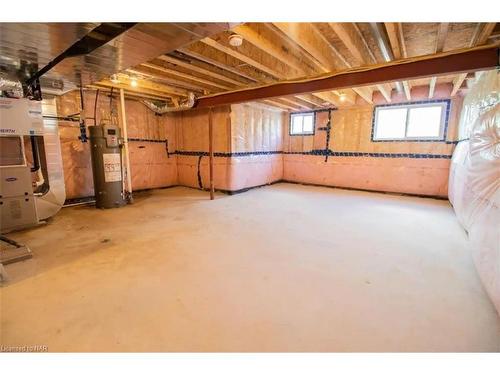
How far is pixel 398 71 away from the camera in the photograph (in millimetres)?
2510

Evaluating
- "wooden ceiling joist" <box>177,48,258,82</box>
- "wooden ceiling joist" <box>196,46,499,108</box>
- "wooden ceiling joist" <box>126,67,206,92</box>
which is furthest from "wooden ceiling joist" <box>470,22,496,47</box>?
"wooden ceiling joist" <box>126,67,206,92</box>

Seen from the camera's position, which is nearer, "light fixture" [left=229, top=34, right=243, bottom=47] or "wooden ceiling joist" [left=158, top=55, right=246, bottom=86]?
"light fixture" [left=229, top=34, right=243, bottom=47]

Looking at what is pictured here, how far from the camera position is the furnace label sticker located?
3946 mm

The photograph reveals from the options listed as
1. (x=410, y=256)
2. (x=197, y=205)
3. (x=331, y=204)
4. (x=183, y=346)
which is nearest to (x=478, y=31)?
(x=410, y=256)

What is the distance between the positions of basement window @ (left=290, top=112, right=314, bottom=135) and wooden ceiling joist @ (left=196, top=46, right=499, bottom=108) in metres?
3.10

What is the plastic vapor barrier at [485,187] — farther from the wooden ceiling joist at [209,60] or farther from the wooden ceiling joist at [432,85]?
the wooden ceiling joist at [209,60]

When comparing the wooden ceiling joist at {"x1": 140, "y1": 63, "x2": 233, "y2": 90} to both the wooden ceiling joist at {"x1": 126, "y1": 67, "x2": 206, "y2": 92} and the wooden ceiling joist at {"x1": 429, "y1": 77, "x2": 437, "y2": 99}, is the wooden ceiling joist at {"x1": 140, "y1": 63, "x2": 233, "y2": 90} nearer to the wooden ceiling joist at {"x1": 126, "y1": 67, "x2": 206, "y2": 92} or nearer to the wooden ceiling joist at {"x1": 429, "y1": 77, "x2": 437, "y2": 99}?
the wooden ceiling joist at {"x1": 126, "y1": 67, "x2": 206, "y2": 92}

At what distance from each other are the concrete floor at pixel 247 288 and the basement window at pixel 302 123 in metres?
3.69

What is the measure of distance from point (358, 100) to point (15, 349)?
6.19 m

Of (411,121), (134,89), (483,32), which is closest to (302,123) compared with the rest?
(411,121)

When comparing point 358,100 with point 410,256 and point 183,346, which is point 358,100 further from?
point 183,346

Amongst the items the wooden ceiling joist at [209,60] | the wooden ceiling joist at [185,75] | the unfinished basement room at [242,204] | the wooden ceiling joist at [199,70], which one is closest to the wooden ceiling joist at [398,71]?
the unfinished basement room at [242,204]

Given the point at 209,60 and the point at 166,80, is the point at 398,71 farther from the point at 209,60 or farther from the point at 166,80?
the point at 166,80
